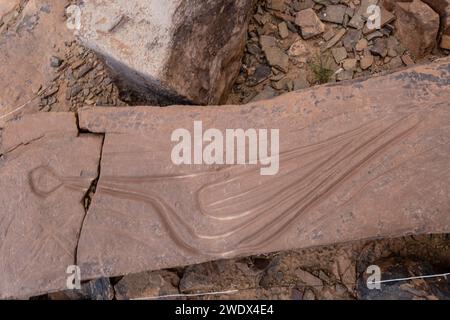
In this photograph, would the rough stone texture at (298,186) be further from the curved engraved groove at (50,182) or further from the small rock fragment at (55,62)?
the small rock fragment at (55,62)

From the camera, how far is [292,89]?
122 inches

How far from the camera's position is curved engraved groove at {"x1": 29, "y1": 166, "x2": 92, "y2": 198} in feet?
7.55

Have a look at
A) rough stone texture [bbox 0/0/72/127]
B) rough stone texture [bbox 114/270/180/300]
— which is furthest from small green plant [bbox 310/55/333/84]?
rough stone texture [bbox 0/0/72/127]

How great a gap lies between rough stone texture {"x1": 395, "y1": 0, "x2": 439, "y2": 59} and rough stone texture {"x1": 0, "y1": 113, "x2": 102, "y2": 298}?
6.92 feet

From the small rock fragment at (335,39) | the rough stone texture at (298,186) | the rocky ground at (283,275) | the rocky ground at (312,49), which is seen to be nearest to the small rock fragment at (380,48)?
the rocky ground at (312,49)

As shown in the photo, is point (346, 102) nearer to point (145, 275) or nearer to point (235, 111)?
point (235, 111)

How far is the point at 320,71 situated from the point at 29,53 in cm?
215

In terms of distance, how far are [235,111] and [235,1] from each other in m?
0.75

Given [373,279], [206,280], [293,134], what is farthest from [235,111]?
[373,279]

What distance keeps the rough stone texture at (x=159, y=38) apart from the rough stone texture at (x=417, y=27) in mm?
1184

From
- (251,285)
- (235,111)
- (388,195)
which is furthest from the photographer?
(251,285)

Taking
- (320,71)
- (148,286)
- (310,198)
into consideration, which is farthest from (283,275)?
(320,71)

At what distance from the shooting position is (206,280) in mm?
2625

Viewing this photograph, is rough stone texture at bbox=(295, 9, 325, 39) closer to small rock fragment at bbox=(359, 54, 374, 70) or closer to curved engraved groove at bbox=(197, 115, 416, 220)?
small rock fragment at bbox=(359, 54, 374, 70)
